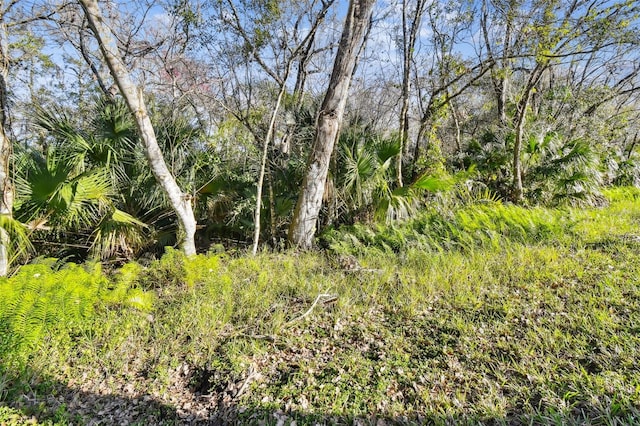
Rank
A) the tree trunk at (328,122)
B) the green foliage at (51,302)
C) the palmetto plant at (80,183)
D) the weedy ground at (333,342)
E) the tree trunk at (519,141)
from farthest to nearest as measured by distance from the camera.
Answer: the tree trunk at (519,141) → the tree trunk at (328,122) → the palmetto plant at (80,183) → the green foliage at (51,302) → the weedy ground at (333,342)

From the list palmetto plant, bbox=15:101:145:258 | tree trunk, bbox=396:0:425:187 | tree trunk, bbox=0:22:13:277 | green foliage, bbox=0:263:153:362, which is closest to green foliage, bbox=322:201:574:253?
tree trunk, bbox=396:0:425:187

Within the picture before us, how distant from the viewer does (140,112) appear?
150 inches

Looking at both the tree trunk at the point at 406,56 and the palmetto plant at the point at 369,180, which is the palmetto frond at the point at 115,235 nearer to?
the palmetto plant at the point at 369,180

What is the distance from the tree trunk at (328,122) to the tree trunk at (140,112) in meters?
1.62

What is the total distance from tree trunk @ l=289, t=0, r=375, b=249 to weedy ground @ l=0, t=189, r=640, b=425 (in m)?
1.32

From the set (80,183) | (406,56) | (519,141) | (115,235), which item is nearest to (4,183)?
(80,183)

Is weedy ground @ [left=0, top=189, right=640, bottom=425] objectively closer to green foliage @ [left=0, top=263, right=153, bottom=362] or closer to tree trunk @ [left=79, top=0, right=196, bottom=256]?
green foliage @ [left=0, top=263, right=153, bottom=362]

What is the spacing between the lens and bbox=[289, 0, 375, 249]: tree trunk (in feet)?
15.6

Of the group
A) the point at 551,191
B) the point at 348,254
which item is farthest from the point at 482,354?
Answer: the point at 551,191

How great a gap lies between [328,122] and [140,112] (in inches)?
99.9

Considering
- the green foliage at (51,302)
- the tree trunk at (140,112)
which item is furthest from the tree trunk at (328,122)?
the green foliage at (51,302)

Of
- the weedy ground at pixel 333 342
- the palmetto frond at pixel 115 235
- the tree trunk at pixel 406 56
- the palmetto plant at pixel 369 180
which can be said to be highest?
the tree trunk at pixel 406 56

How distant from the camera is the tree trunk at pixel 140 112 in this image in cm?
340

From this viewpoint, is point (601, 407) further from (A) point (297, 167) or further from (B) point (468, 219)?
(A) point (297, 167)
